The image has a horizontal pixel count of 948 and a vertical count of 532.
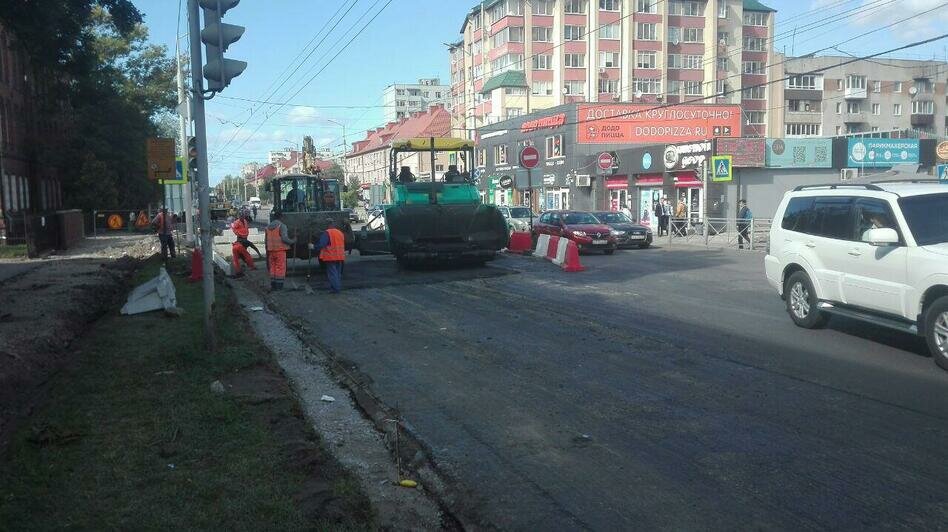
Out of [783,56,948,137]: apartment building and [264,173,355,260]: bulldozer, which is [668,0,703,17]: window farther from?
[264,173,355,260]: bulldozer

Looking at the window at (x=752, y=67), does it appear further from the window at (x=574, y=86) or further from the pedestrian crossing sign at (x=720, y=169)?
the pedestrian crossing sign at (x=720, y=169)

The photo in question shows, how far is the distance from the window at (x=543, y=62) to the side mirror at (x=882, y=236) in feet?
214

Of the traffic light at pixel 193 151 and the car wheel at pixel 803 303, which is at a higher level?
the traffic light at pixel 193 151

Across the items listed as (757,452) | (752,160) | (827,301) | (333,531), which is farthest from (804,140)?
(333,531)

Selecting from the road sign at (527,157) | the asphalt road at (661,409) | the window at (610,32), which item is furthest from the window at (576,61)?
the asphalt road at (661,409)

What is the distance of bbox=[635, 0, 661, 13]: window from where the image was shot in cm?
7331

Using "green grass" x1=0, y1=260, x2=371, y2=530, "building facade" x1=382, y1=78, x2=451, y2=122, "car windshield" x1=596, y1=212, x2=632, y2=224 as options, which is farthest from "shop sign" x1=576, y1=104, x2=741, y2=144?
"building facade" x1=382, y1=78, x2=451, y2=122

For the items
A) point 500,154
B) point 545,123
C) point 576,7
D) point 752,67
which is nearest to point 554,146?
point 545,123

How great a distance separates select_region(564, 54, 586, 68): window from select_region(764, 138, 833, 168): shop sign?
38.4 metres

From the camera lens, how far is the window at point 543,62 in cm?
7181

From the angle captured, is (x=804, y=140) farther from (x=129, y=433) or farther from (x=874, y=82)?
(x=874, y=82)

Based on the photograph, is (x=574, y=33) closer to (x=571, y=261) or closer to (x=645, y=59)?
(x=645, y=59)

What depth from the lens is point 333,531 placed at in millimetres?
4367

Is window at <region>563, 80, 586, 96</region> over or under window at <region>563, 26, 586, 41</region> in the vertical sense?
under
